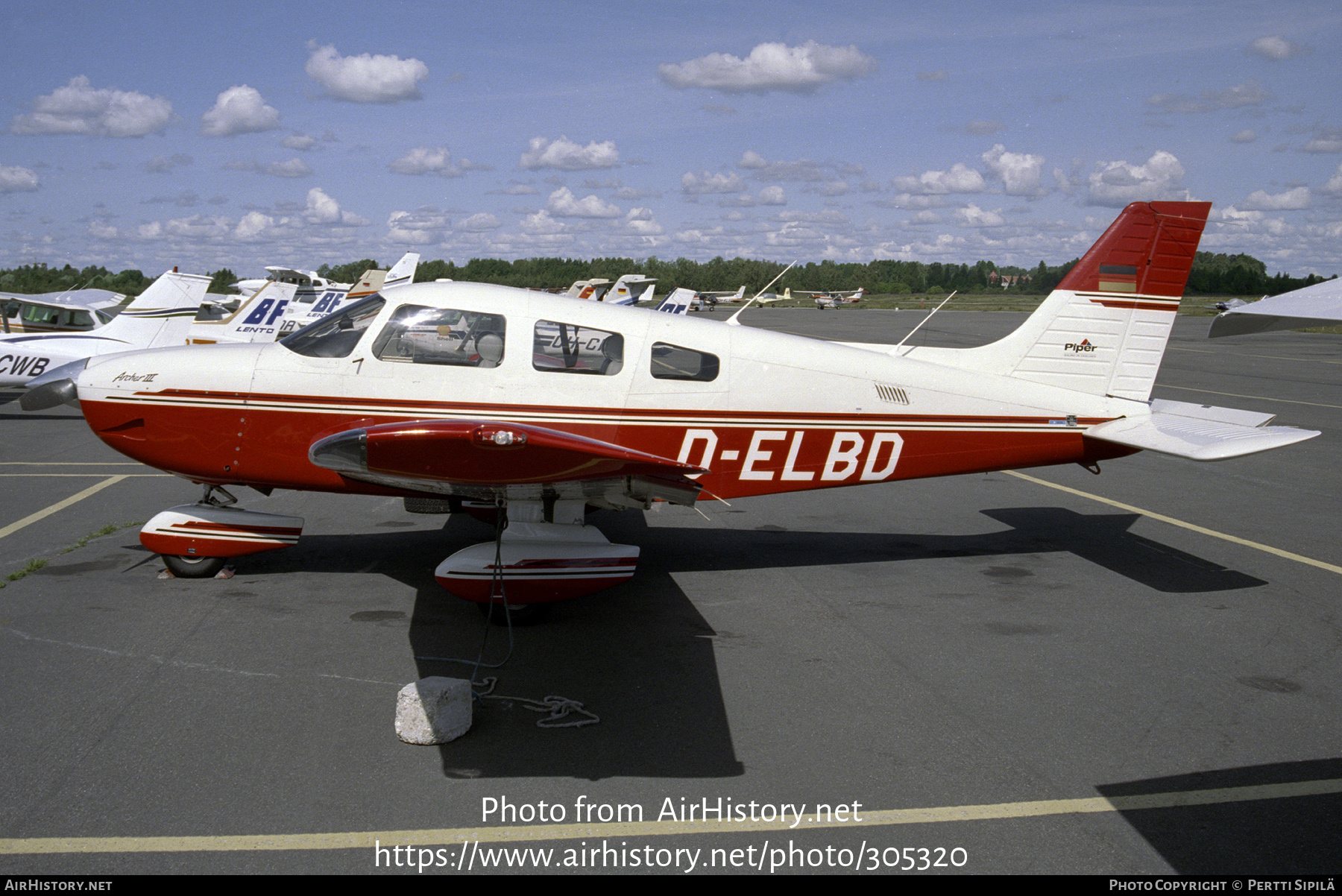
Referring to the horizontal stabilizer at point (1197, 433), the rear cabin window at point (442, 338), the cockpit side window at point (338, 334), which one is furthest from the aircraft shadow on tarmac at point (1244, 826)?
the cockpit side window at point (338, 334)

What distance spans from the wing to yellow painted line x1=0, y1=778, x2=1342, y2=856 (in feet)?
5.47

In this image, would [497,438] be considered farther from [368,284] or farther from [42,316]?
[368,284]

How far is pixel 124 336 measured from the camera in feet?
54.1

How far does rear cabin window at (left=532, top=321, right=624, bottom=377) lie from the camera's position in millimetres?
6113

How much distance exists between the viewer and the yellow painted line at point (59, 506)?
302 inches

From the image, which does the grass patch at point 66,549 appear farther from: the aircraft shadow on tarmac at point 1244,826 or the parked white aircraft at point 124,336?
the parked white aircraft at point 124,336

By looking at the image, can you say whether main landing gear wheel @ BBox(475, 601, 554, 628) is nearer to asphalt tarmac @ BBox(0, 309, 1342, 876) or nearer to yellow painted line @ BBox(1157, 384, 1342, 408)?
asphalt tarmac @ BBox(0, 309, 1342, 876)

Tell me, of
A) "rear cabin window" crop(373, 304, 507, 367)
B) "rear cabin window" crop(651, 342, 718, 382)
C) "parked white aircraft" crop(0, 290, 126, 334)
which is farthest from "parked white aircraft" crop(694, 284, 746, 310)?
"rear cabin window" crop(373, 304, 507, 367)

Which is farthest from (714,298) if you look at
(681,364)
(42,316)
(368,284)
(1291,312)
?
(1291,312)

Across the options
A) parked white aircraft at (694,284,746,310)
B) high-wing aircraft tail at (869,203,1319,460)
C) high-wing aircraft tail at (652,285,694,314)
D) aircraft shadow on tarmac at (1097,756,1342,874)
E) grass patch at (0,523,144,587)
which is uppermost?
high-wing aircraft tail at (869,203,1319,460)

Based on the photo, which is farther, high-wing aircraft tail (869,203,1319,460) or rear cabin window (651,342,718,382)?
high-wing aircraft tail (869,203,1319,460)
